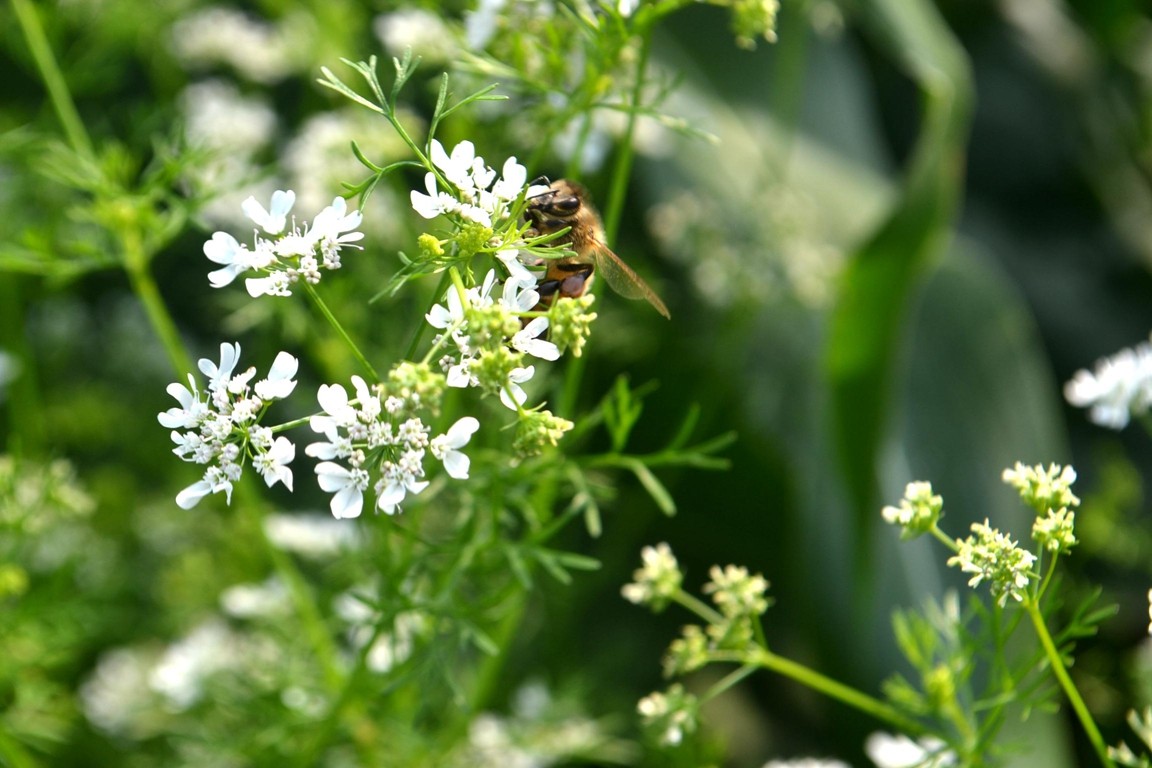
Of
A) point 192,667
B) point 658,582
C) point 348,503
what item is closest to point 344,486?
point 348,503

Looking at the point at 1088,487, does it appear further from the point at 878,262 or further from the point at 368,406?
the point at 368,406

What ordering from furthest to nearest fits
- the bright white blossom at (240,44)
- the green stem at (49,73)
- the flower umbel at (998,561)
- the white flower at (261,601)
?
the bright white blossom at (240,44), the white flower at (261,601), the green stem at (49,73), the flower umbel at (998,561)

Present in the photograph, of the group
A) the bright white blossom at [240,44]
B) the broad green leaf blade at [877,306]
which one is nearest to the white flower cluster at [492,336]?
the broad green leaf blade at [877,306]

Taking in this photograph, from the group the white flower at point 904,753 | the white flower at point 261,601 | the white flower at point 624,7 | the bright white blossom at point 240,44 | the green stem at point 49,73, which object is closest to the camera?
the white flower at point 624,7

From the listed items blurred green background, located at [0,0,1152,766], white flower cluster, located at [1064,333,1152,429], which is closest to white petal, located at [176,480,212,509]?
blurred green background, located at [0,0,1152,766]

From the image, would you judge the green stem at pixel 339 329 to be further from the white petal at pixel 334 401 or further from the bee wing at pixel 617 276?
the bee wing at pixel 617 276

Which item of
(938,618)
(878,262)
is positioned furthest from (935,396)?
(938,618)

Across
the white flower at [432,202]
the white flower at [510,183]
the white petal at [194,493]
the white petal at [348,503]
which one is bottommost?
the white petal at [194,493]
